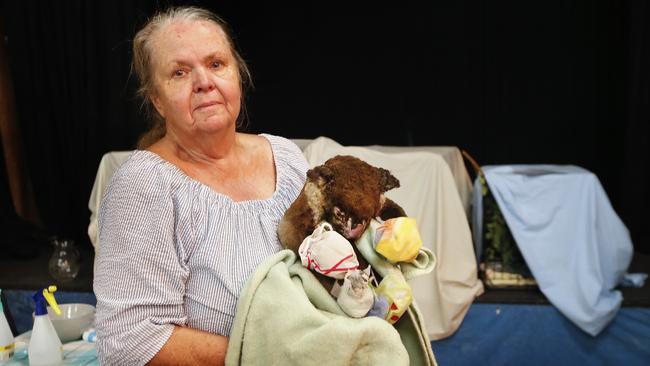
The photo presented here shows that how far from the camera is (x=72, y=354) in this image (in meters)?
1.86

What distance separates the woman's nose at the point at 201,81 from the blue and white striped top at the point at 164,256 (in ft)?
0.50

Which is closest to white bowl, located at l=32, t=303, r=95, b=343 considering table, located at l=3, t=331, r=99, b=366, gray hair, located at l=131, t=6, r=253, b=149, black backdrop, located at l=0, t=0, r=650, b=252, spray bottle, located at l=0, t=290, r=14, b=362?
table, located at l=3, t=331, r=99, b=366

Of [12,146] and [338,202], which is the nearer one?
[338,202]

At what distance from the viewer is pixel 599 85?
16.5ft

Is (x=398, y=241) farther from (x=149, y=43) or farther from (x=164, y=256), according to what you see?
(x=149, y=43)

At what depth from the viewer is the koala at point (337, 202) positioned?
3.99ft

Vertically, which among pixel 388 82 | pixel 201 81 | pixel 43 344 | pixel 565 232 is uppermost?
pixel 201 81

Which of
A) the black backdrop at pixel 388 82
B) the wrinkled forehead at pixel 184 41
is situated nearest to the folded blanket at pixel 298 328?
the wrinkled forehead at pixel 184 41

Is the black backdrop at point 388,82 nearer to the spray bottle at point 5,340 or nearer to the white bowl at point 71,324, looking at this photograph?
the white bowl at point 71,324

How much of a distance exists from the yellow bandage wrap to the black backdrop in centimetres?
Answer: 378

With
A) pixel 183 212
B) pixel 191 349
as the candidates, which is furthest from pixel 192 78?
pixel 191 349

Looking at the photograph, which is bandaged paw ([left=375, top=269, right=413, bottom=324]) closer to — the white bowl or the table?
the table

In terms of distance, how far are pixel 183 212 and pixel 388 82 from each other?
4.33 metres

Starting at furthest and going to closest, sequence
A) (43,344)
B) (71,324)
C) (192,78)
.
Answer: (71,324) → (43,344) → (192,78)
